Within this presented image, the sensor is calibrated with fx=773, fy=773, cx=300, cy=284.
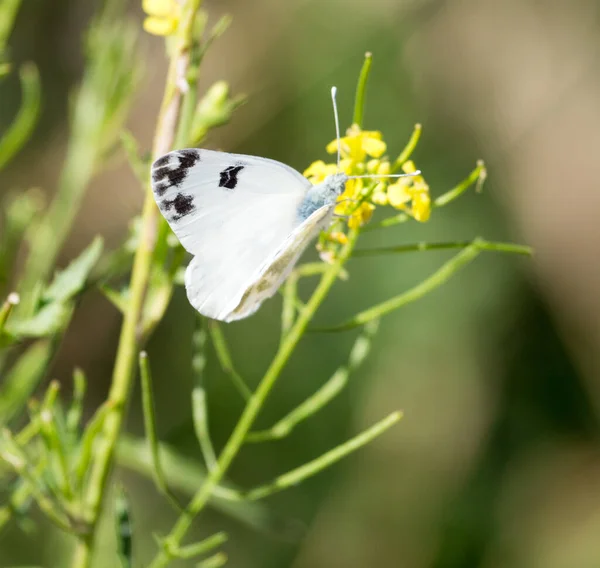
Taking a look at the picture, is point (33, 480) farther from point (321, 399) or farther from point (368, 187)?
point (368, 187)

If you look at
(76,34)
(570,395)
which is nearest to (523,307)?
(570,395)

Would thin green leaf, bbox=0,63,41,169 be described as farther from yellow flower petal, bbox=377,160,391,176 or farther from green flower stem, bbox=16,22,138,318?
yellow flower petal, bbox=377,160,391,176

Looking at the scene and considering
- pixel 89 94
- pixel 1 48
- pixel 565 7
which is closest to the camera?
pixel 1 48

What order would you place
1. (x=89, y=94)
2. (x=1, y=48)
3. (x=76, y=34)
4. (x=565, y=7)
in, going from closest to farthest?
(x=1, y=48)
(x=89, y=94)
(x=76, y=34)
(x=565, y=7)

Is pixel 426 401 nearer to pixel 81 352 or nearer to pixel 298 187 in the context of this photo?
pixel 81 352

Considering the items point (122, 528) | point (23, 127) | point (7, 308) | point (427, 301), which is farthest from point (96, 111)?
point (427, 301)

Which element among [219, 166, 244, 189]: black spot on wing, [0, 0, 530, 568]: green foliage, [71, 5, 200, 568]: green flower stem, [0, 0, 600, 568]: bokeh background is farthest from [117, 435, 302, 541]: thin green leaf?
[0, 0, 600, 568]: bokeh background
